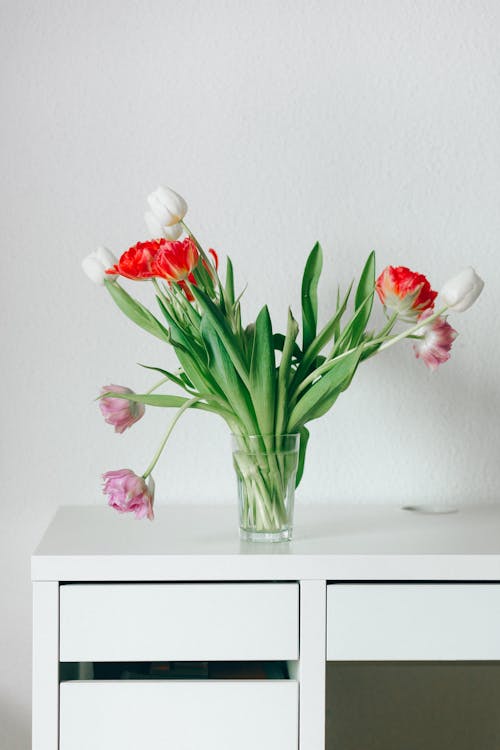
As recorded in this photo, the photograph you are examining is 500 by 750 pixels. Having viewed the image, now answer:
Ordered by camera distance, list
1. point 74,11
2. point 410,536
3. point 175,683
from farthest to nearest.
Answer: point 74,11 → point 410,536 → point 175,683

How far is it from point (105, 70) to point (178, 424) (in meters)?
0.55

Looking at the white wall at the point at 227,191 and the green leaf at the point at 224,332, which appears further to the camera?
the white wall at the point at 227,191

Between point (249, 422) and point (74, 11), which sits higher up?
point (74, 11)

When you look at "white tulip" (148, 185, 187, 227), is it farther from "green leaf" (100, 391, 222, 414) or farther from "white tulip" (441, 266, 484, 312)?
"white tulip" (441, 266, 484, 312)

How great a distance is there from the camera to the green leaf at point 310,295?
3.85 ft

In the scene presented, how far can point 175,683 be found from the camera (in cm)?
104

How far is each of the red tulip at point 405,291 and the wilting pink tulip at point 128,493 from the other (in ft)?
1.18

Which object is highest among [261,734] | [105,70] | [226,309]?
[105,70]

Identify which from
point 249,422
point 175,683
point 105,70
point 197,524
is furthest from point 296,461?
point 105,70

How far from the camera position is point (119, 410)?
107cm

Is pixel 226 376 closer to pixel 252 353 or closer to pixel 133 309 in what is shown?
pixel 252 353

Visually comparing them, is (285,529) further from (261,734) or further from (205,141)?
(205,141)

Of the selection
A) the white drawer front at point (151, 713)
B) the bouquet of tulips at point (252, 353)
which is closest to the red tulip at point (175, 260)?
the bouquet of tulips at point (252, 353)

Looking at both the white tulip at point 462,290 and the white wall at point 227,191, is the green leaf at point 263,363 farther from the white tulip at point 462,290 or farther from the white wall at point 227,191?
the white wall at point 227,191
